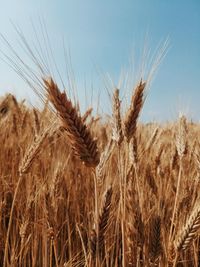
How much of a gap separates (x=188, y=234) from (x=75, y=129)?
50 cm

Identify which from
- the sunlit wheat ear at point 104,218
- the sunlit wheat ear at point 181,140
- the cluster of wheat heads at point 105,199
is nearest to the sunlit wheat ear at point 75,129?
the cluster of wheat heads at point 105,199

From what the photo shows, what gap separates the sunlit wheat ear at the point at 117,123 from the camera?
1250mm

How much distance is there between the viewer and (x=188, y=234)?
1152 millimetres

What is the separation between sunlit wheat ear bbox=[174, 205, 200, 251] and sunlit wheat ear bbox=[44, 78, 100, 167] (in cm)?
40

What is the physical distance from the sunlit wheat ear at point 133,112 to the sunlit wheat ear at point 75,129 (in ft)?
0.85

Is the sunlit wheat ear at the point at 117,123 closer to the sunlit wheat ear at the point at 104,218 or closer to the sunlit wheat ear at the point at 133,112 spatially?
the sunlit wheat ear at the point at 133,112

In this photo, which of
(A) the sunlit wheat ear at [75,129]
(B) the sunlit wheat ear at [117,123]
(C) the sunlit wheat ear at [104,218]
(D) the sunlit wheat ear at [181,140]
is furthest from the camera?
(D) the sunlit wheat ear at [181,140]

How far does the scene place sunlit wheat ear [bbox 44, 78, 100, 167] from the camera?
1.00 m

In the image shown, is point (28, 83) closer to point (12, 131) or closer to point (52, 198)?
point (52, 198)

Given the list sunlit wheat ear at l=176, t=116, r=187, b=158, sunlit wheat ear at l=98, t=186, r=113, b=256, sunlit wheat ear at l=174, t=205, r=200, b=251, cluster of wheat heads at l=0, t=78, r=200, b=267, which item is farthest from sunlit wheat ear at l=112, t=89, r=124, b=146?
sunlit wheat ear at l=176, t=116, r=187, b=158

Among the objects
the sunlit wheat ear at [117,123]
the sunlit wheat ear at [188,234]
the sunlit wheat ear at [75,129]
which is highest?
the sunlit wheat ear at [117,123]

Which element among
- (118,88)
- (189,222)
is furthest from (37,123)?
(189,222)

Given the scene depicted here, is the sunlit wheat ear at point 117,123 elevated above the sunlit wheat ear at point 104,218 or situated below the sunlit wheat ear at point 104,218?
above

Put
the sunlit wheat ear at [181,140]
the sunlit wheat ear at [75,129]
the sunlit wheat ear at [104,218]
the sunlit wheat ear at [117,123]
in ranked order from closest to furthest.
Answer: the sunlit wheat ear at [75,129], the sunlit wheat ear at [104,218], the sunlit wheat ear at [117,123], the sunlit wheat ear at [181,140]
